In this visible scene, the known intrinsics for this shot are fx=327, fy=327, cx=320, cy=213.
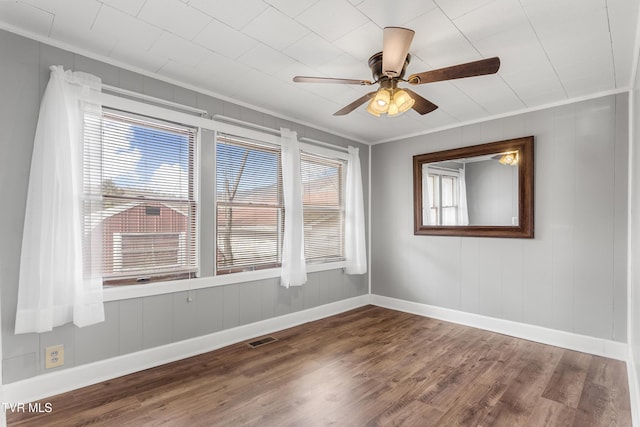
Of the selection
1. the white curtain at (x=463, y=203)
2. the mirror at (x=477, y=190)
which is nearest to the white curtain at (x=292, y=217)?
the mirror at (x=477, y=190)

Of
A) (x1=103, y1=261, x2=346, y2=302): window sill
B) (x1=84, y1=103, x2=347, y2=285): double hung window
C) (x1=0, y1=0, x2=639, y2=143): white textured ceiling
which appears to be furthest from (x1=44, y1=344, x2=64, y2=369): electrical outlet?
(x1=0, y1=0, x2=639, y2=143): white textured ceiling

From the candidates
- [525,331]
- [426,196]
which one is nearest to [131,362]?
[426,196]

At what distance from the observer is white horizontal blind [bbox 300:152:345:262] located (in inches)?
166

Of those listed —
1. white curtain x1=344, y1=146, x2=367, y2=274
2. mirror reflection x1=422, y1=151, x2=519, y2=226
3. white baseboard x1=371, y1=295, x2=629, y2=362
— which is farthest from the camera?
white curtain x1=344, y1=146, x2=367, y2=274

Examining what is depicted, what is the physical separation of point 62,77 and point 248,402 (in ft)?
8.63

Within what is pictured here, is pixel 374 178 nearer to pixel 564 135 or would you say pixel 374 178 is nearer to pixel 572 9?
pixel 564 135

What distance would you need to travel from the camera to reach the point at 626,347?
2.98 m

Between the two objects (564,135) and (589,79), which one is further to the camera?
(564,135)

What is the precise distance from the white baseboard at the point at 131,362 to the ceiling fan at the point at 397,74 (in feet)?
8.14

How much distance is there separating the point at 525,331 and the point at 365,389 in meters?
2.18

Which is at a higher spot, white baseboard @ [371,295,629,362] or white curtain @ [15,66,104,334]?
white curtain @ [15,66,104,334]

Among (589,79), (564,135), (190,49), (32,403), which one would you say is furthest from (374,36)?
(32,403)

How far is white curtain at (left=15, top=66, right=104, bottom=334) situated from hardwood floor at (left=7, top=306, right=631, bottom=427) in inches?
24.8

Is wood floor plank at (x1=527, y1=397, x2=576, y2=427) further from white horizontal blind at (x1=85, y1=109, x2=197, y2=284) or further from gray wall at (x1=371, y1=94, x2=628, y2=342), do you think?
white horizontal blind at (x1=85, y1=109, x2=197, y2=284)
